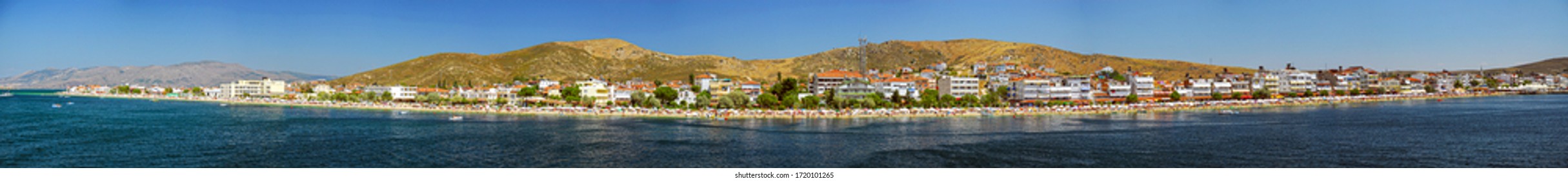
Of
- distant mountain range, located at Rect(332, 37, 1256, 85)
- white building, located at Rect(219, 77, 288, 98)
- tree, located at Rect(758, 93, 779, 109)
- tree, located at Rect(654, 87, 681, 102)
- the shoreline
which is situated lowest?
the shoreline

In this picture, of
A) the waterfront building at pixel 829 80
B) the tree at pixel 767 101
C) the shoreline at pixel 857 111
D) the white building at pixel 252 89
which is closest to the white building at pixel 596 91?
the shoreline at pixel 857 111

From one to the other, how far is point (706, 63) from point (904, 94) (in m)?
53.0

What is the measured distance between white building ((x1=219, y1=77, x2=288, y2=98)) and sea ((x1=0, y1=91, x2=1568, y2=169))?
3278 centimetres

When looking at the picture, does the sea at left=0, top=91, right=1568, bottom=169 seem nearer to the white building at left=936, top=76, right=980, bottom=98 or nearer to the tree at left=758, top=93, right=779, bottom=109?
the tree at left=758, top=93, right=779, bottom=109

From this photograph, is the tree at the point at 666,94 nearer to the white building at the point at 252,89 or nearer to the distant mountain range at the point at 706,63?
the distant mountain range at the point at 706,63

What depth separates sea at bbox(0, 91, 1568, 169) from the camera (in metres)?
15.8

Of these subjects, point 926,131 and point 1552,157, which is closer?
point 1552,157

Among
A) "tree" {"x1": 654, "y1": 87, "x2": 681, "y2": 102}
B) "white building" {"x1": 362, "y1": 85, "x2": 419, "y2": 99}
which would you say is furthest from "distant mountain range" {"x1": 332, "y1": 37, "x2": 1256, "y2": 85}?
"tree" {"x1": 654, "y1": 87, "x2": 681, "y2": 102}

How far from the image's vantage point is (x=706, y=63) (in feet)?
319

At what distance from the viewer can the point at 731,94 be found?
3928 cm

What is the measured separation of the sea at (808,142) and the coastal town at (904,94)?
19.2ft
